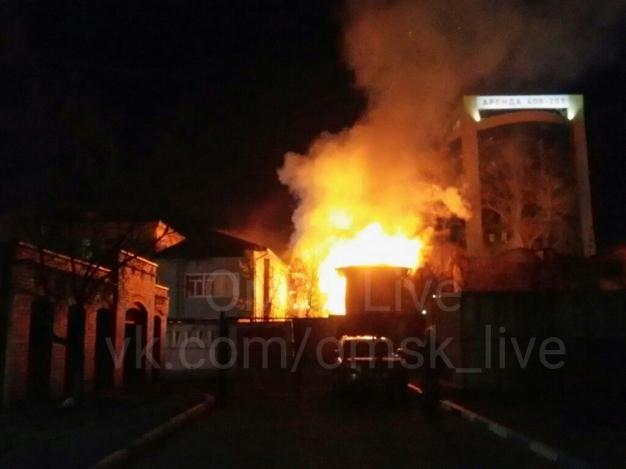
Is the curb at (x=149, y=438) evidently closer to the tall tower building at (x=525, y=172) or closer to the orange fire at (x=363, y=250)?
the orange fire at (x=363, y=250)

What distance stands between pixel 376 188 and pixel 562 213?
18.9 m

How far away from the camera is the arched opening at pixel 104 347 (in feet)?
69.8

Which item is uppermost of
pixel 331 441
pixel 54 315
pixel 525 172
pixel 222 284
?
pixel 525 172

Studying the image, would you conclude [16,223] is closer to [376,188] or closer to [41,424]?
[41,424]

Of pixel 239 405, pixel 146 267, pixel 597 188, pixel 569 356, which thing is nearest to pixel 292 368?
pixel 146 267

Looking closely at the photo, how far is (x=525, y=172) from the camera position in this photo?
44.8m

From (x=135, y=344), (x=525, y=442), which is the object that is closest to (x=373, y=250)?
(x=135, y=344)

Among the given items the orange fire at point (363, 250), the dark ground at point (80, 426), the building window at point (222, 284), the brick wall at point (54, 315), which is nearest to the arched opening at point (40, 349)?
the brick wall at point (54, 315)

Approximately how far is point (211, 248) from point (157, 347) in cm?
1519

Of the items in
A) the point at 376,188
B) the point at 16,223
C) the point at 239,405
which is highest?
the point at 376,188

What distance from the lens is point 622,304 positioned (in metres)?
18.8

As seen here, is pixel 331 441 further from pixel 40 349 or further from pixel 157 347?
pixel 157 347

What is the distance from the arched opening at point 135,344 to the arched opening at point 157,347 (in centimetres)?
145

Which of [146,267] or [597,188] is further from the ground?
[597,188]
